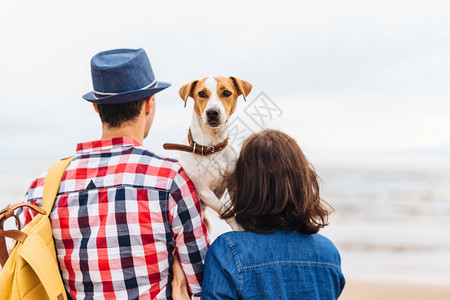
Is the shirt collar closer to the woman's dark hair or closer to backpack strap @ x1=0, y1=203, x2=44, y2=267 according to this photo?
backpack strap @ x1=0, y1=203, x2=44, y2=267

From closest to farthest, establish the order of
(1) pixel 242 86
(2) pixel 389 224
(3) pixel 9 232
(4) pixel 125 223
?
1. (3) pixel 9 232
2. (4) pixel 125 223
3. (1) pixel 242 86
4. (2) pixel 389 224

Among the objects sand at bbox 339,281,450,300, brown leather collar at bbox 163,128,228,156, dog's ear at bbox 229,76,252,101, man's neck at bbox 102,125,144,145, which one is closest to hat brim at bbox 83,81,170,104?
man's neck at bbox 102,125,144,145

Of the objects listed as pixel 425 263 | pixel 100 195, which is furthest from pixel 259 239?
pixel 425 263

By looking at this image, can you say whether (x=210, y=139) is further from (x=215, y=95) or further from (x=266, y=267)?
(x=266, y=267)

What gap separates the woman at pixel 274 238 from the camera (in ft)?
5.45

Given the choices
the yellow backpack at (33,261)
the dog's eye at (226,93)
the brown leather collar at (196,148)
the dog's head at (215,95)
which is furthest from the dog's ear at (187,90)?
the yellow backpack at (33,261)

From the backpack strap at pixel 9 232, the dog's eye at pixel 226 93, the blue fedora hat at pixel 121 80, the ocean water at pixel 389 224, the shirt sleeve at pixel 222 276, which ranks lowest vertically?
the ocean water at pixel 389 224

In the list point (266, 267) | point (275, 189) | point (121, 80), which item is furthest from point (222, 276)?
point (121, 80)

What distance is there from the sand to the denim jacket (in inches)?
137

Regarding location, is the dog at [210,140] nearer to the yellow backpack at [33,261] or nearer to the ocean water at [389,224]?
the ocean water at [389,224]

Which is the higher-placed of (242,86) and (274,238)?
(242,86)

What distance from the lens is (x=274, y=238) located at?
171 cm

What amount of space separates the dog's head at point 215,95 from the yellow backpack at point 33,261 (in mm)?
982

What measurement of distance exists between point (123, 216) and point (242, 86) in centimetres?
126
